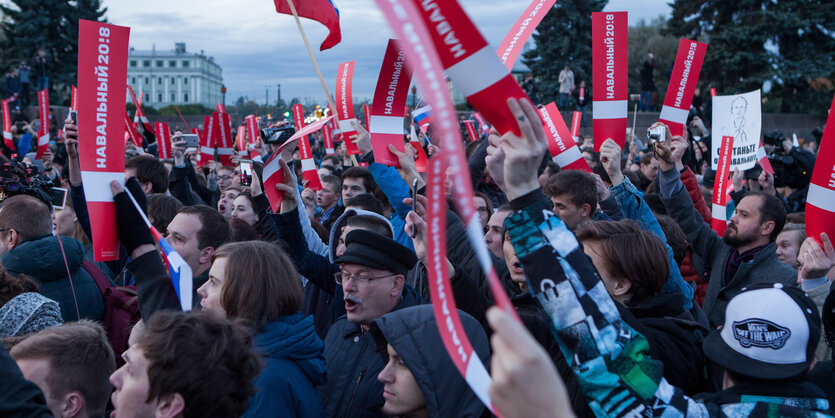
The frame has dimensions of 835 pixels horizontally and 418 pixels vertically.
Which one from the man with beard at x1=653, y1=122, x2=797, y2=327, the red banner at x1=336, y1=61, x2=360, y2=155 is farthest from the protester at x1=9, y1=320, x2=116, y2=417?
the man with beard at x1=653, y1=122, x2=797, y2=327

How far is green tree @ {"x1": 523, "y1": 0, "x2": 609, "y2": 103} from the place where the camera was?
31953mm

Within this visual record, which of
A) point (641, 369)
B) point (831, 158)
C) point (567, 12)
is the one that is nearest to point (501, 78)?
point (641, 369)

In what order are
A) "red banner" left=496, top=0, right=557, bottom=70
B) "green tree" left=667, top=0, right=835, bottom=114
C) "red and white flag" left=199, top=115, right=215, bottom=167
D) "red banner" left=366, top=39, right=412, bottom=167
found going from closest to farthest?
"red banner" left=496, top=0, right=557, bottom=70 → "red banner" left=366, top=39, right=412, bottom=167 → "red and white flag" left=199, top=115, right=215, bottom=167 → "green tree" left=667, top=0, right=835, bottom=114

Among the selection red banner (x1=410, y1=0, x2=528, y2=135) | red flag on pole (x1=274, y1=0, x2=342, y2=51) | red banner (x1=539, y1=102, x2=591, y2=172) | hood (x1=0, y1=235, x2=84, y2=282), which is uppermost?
red flag on pole (x1=274, y1=0, x2=342, y2=51)

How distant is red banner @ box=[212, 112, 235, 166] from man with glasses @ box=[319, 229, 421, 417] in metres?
6.28

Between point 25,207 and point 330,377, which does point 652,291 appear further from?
point 25,207

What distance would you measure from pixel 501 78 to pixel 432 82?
0.57 m

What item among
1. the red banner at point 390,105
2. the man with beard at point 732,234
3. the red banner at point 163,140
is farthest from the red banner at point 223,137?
the man with beard at point 732,234

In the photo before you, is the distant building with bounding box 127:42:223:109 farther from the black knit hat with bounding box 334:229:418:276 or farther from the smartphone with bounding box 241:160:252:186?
the black knit hat with bounding box 334:229:418:276

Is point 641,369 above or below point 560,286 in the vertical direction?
below

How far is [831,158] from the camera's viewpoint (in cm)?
342

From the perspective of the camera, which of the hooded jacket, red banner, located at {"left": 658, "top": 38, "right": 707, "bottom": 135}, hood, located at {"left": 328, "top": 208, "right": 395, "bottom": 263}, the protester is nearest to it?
the protester

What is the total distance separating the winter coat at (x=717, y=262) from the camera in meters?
4.55

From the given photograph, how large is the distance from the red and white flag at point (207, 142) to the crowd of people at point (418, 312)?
4.44 m
